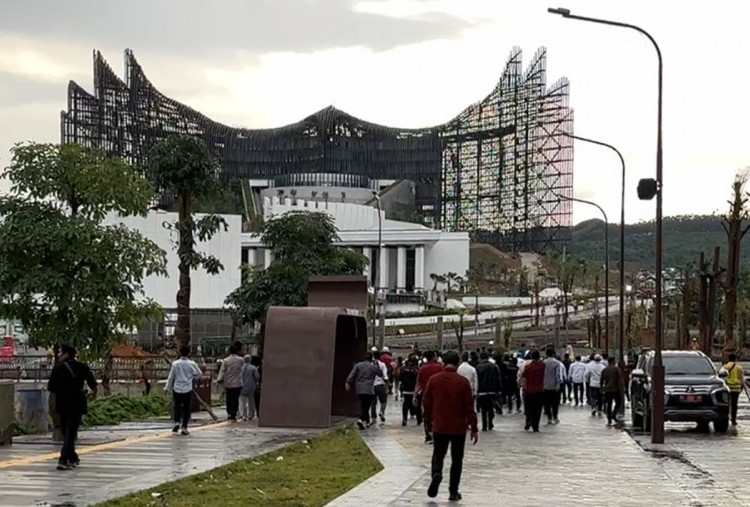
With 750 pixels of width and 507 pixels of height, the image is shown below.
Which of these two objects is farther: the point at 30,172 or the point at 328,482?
the point at 30,172

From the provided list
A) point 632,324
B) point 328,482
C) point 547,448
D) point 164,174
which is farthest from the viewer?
point 632,324

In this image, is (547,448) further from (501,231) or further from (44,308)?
(501,231)

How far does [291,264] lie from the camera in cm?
3847

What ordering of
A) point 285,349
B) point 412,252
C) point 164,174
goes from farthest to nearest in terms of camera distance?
point 412,252, point 164,174, point 285,349

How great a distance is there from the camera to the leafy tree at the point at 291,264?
38.0 m

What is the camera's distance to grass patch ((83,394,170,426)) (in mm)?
24953

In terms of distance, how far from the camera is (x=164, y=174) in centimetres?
3366

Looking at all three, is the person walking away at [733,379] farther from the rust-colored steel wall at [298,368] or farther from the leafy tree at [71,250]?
the leafy tree at [71,250]

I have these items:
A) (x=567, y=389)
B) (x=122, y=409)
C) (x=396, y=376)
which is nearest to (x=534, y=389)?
(x=122, y=409)

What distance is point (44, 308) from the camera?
2169 cm

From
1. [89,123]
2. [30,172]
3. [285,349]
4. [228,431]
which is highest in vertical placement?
[89,123]

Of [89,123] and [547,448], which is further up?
[89,123]

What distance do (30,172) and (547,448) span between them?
10.0 metres

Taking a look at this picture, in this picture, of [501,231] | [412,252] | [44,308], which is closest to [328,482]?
[44,308]
